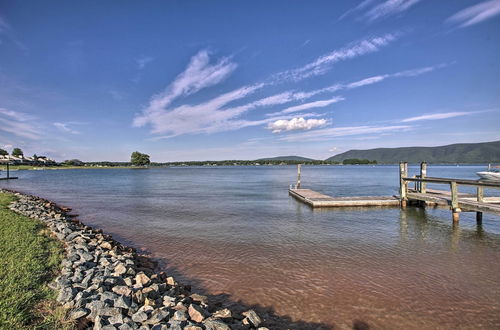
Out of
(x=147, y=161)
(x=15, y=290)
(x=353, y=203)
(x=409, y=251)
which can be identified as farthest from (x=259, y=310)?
(x=147, y=161)

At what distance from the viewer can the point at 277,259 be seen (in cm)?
958

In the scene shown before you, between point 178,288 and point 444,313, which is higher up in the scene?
point 178,288

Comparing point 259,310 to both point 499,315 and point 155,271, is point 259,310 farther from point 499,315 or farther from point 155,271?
point 499,315

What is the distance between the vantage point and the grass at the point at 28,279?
4.12 meters

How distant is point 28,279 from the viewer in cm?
550

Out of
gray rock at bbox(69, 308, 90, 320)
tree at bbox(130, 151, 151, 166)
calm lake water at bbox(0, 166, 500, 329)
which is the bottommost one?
calm lake water at bbox(0, 166, 500, 329)

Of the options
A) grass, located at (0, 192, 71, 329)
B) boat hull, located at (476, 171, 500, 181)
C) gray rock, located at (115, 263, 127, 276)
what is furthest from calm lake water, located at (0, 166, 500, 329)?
boat hull, located at (476, 171, 500, 181)

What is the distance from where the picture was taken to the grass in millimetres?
4116

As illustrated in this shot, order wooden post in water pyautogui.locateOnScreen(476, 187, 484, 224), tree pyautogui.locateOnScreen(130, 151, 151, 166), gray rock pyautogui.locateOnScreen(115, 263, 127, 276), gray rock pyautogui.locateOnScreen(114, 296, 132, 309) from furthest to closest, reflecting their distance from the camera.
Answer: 1. tree pyautogui.locateOnScreen(130, 151, 151, 166)
2. wooden post in water pyautogui.locateOnScreen(476, 187, 484, 224)
3. gray rock pyautogui.locateOnScreen(115, 263, 127, 276)
4. gray rock pyautogui.locateOnScreen(114, 296, 132, 309)

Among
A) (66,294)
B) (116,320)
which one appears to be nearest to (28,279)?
(66,294)

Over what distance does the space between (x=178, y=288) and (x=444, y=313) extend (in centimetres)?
649

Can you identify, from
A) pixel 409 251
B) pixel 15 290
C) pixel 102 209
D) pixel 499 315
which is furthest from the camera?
pixel 102 209

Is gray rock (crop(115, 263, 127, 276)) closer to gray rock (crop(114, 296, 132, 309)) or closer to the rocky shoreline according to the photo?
the rocky shoreline

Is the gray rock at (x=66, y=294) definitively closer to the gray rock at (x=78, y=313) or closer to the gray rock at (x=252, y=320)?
the gray rock at (x=78, y=313)
